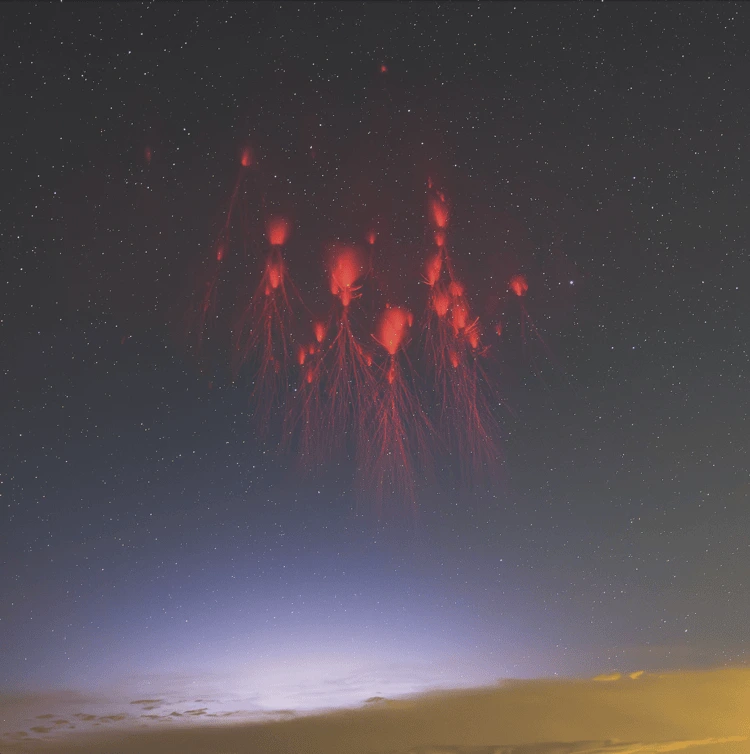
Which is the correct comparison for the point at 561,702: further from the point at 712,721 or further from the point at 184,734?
the point at 184,734

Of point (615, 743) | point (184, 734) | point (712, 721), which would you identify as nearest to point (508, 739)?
point (615, 743)

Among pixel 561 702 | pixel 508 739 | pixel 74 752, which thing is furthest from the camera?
pixel 561 702

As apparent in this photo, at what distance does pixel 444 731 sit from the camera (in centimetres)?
2148

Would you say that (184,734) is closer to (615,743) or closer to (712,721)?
(615,743)

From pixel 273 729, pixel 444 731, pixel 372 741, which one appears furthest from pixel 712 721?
pixel 273 729

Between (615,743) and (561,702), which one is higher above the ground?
(561,702)

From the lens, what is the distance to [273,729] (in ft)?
77.3

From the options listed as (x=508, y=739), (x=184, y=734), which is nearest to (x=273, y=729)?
(x=184, y=734)

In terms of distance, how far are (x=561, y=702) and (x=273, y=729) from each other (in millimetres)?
9502

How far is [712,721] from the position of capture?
1847 cm

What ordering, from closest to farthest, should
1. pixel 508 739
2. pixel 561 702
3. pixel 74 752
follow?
pixel 74 752 → pixel 508 739 → pixel 561 702

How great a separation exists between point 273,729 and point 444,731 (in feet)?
19.6

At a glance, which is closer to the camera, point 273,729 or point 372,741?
point 372,741

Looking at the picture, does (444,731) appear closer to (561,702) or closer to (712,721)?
(561,702)
